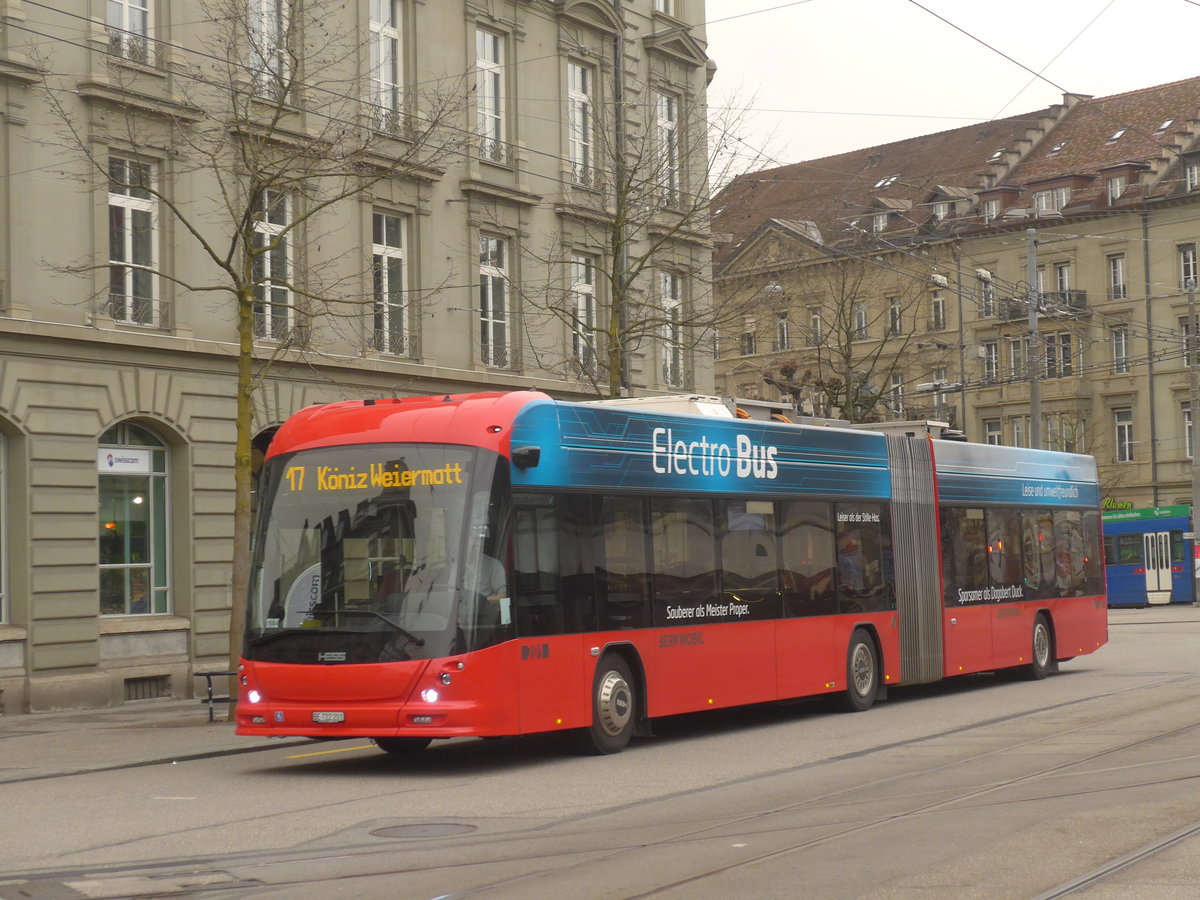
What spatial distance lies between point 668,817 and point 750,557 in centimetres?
650

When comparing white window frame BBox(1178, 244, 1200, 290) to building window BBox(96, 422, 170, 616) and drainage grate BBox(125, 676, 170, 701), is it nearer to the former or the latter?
building window BBox(96, 422, 170, 616)

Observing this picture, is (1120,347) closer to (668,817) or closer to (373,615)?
(373,615)

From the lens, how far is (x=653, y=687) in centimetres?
1580

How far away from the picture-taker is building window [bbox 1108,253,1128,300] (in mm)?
68812

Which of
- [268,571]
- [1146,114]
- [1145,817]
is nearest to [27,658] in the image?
[268,571]

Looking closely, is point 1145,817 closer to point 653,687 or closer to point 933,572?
point 653,687

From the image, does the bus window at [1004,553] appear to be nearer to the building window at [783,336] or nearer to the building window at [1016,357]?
the building window at [783,336]

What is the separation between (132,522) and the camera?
2372cm

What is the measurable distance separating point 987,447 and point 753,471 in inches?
248

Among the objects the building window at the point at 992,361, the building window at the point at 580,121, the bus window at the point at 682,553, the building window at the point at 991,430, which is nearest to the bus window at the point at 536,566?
the bus window at the point at 682,553

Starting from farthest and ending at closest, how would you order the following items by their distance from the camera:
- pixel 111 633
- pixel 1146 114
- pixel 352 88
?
1. pixel 1146 114
2. pixel 352 88
3. pixel 111 633

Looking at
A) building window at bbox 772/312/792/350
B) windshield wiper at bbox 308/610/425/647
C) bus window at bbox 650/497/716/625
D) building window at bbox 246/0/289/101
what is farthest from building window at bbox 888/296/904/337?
windshield wiper at bbox 308/610/425/647

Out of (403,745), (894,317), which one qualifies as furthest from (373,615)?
(894,317)

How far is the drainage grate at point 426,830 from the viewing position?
10.6 meters
